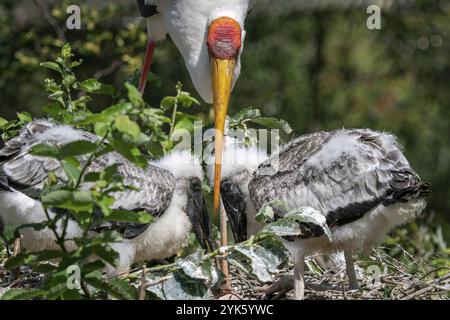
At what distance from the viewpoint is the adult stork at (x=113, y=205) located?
5.04 m

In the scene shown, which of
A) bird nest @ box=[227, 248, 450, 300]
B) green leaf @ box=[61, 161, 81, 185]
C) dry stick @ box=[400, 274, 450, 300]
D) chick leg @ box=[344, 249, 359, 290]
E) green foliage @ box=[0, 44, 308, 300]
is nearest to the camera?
green foliage @ box=[0, 44, 308, 300]

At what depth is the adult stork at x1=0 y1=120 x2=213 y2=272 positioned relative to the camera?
5.04 meters

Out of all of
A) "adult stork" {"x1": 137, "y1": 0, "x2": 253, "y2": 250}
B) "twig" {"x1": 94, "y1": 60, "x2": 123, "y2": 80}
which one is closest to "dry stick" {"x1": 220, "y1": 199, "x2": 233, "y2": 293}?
"adult stork" {"x1": 137, "y1": 0, "x2": 253, "y2": 250}

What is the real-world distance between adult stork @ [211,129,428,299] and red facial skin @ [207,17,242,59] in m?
0.75

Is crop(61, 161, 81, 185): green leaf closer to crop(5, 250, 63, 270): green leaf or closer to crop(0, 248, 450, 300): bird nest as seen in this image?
crop(5, 250, 63, 270): green leaf

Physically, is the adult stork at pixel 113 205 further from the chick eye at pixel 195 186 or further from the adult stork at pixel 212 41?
the adult stork at pixel 212 41

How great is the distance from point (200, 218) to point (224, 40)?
94 centimetres

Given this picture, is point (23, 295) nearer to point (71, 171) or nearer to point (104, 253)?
point (104, 253)

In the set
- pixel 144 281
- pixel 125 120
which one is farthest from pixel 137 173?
pixel 125 120

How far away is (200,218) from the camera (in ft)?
18.3

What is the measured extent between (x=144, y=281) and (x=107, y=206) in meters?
0.51

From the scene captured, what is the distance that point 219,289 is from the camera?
494 cm

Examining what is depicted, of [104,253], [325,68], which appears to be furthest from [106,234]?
[325,68]

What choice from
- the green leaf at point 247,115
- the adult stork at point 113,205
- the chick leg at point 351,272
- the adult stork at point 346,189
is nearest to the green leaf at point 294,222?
the adult stork at point 346,189
